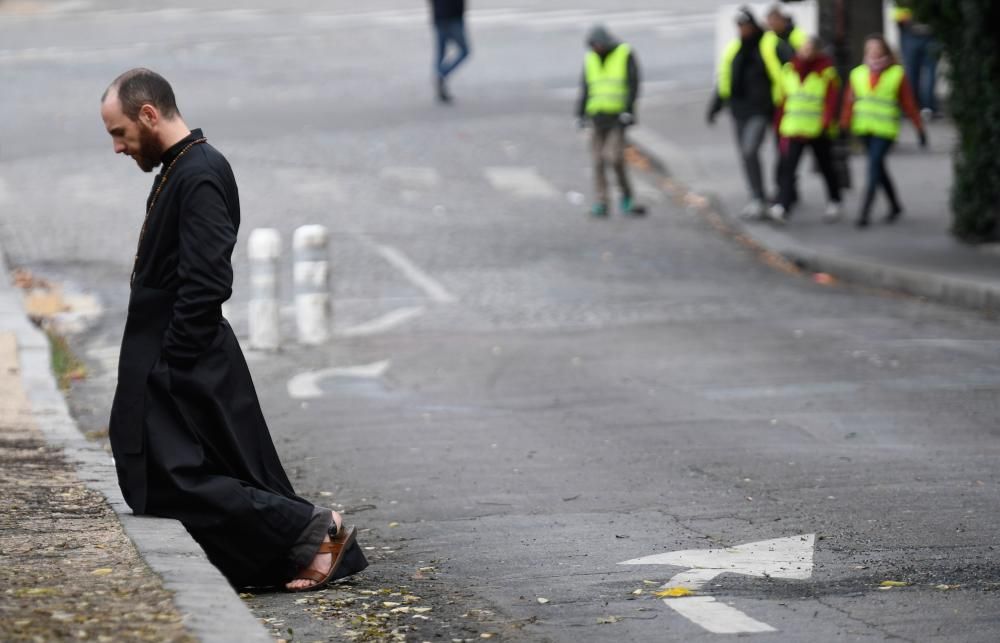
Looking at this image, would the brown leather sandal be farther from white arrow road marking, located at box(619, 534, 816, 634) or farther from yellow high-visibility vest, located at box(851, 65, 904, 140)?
yellow high-visibility vest, located at box(851, 65, 904, 140)

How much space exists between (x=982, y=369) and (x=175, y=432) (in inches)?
261

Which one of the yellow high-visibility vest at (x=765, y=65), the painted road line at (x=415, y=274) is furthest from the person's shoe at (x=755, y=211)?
the painted road line at (x=415, y=274)

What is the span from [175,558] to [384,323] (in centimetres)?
817

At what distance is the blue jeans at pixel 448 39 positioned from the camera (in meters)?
25.1

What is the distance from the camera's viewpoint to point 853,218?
19.4 m

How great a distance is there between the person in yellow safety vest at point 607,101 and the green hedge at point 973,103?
9.97 ft

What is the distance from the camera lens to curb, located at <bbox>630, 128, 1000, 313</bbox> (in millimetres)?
14812

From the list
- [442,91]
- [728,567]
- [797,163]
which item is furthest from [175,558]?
[442,91]

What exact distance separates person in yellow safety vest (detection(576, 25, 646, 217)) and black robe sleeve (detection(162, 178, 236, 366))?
42.8ft

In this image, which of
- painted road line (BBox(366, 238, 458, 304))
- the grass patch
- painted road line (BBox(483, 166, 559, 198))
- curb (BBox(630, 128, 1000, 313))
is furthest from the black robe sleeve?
painted road line (BBox(483, 166, 559, 198))

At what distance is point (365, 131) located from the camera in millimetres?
23047

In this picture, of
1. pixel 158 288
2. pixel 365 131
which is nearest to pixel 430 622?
pixel 158 288

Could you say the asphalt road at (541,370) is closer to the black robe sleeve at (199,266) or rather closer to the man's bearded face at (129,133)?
the black robe sleeve at (199,266)

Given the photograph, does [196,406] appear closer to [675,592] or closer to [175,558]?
[175,558]
